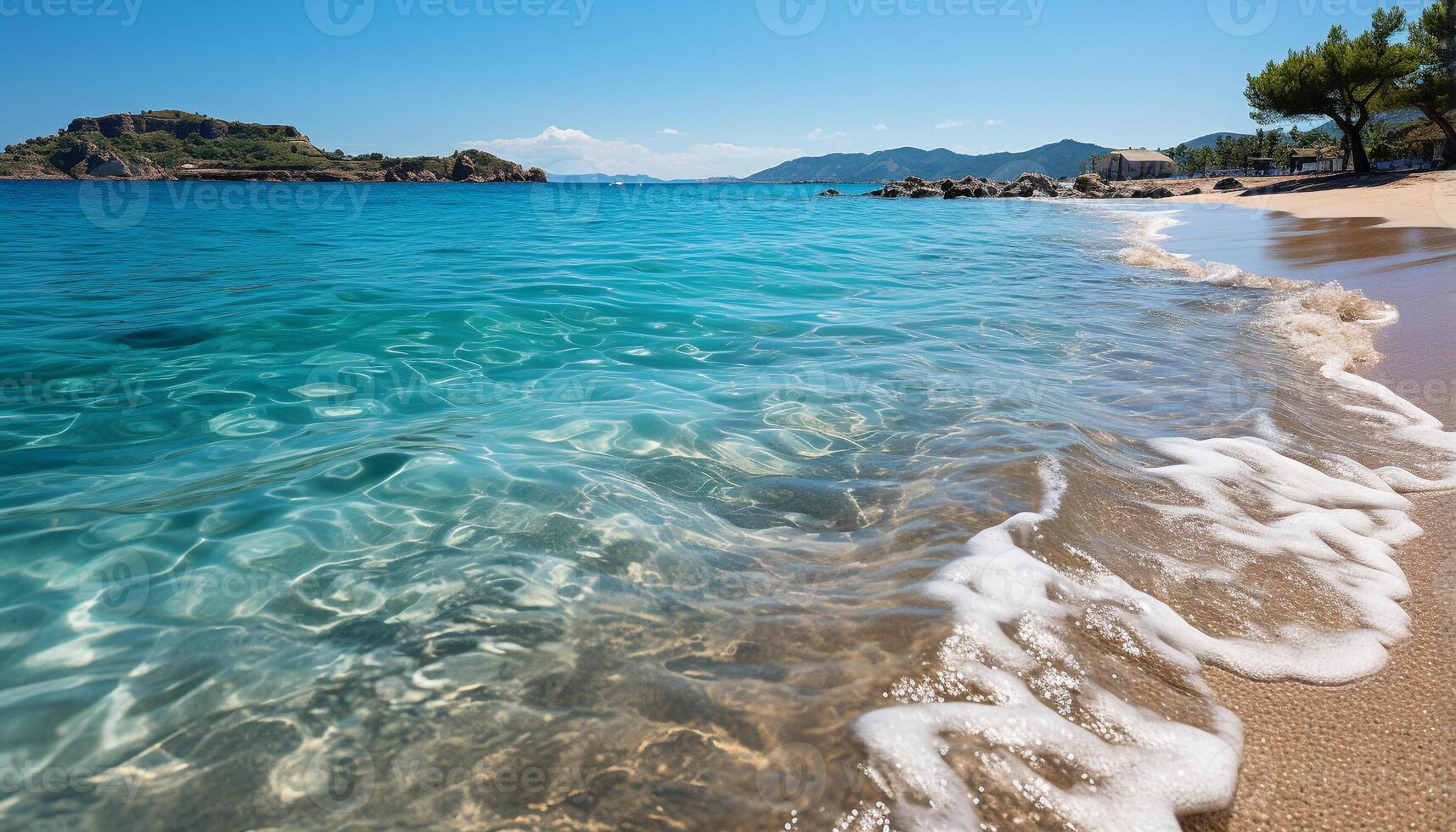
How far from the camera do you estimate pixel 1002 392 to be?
520cm

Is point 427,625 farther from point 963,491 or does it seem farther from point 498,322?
point 498,322

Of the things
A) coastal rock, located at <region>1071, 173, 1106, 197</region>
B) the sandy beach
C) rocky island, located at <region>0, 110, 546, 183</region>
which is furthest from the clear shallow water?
rocky island, located at <region>0, 110, 546, 183</region>

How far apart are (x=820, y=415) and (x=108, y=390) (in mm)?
5693

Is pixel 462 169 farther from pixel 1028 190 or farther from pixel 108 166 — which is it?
pixel 1028 190

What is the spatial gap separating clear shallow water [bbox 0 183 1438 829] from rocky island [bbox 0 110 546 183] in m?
102

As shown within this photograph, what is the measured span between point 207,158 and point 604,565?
135188mm

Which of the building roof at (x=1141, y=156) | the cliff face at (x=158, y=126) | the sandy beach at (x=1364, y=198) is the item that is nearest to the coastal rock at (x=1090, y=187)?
the sandy beach at (x=1364, y=198)

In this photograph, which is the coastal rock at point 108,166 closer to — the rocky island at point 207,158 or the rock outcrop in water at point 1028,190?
the rocky island at point 207,158

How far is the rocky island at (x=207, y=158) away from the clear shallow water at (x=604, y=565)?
335ft

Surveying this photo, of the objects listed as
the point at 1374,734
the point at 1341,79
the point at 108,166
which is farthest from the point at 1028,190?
the point at 108,166

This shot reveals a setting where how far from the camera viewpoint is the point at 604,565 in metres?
2.87

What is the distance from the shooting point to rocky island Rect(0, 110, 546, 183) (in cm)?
9681

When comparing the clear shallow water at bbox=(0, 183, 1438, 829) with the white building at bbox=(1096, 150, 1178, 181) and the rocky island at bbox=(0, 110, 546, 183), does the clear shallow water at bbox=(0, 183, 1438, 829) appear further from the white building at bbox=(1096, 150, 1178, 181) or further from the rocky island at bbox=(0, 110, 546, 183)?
the rocky island at bbox=(0, 110, 546, 183)

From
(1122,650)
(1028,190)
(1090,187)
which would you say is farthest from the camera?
(1028,190)
